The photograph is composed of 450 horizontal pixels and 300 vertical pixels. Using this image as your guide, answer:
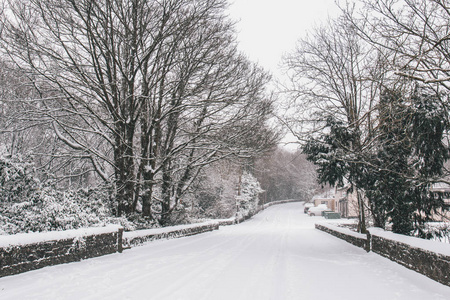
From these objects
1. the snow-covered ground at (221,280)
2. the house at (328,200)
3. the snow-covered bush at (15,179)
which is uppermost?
the snow-covered bush at (15,179)

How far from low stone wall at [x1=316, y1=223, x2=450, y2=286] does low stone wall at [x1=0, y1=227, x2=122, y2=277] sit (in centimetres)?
886

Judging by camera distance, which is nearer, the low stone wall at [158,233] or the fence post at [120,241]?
the fence post at [120,241]

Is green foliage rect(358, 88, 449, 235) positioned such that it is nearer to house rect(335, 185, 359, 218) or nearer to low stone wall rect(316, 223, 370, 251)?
low stone wall rect(316, 223, 370, 251)

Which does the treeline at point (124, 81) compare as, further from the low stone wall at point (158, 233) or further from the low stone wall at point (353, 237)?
the low stone wall at point (353, 237)

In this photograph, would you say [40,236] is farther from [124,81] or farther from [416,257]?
[416,257]

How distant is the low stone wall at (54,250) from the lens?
721 cm

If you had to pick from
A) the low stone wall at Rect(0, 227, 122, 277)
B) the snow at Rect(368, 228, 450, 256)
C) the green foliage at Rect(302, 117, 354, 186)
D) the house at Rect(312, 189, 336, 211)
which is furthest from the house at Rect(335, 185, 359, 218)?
the low stone wall at Rect(0, 227, 122, 277)

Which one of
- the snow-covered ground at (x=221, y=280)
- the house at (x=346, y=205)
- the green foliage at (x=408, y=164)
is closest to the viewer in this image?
the snow-covered ground at (x=221, y=280)

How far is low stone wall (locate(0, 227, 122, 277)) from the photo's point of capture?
7.21m

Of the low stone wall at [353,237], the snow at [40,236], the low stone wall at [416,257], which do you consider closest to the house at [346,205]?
the low stone wall at [353,237]

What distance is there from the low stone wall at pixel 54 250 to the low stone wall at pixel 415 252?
29.1 feet

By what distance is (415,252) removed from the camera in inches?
333

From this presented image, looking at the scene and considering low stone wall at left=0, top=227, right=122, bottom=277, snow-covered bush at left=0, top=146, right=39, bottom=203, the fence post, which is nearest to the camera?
low stone wall at left=0, top=227, right=122, bottom=277

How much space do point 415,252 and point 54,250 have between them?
9.11 m
